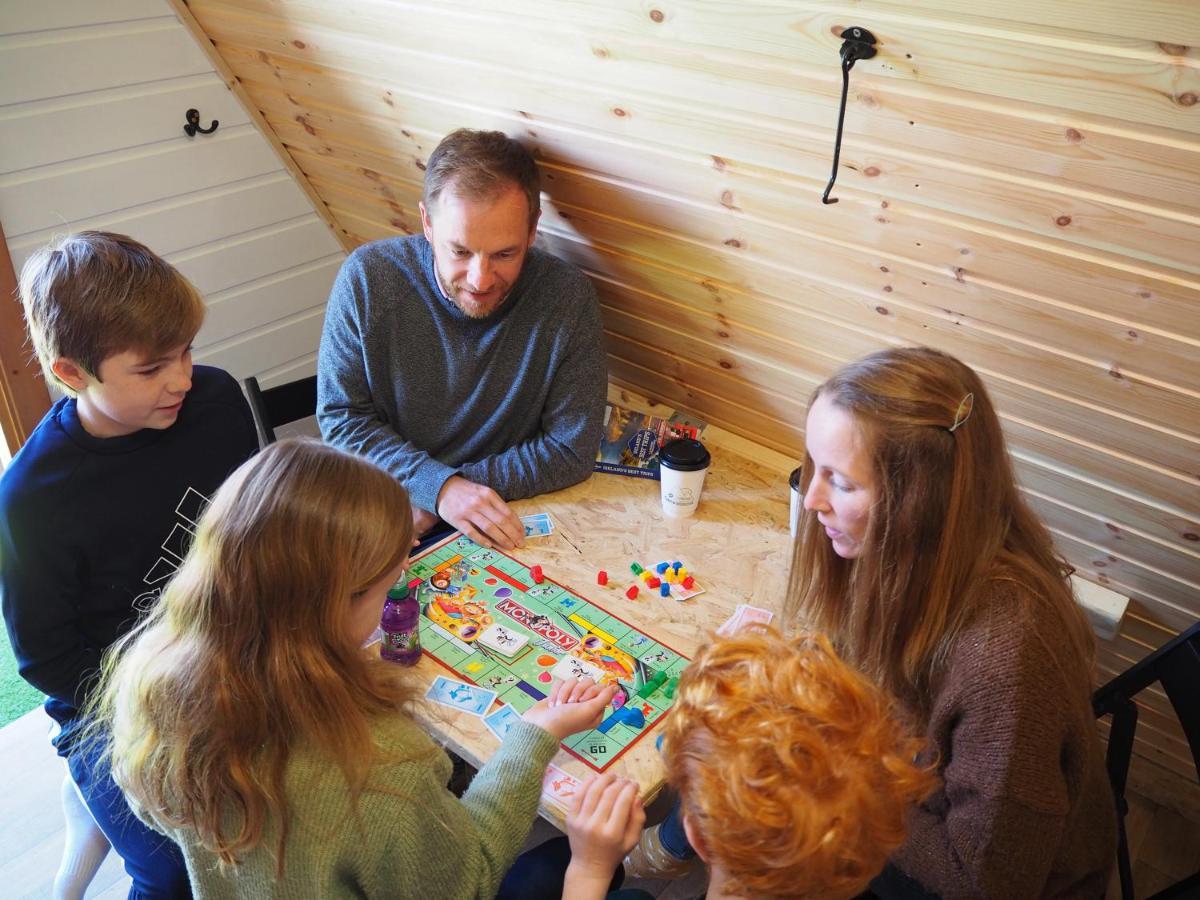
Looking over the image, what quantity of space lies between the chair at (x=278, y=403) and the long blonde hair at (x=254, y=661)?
1.03 metres

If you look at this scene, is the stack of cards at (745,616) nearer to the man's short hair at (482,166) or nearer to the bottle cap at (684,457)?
the bottle cap at (684,457)

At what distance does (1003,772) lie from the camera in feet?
4.14

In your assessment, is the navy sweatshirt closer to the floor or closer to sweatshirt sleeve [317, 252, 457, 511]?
sweatshirt sleeve [317, 252, 457, 511]

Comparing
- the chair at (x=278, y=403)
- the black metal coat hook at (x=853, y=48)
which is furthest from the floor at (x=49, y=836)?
the black metal coat hook at (x=853, y=48)

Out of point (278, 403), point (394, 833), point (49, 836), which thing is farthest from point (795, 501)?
point (49, 836)

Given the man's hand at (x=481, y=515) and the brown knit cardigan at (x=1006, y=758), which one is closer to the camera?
the brown knit cardigan at (x=1006, y=758)

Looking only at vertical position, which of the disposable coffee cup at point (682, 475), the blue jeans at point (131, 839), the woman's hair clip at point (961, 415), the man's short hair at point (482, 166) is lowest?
the blue jeans at point (131, 839)

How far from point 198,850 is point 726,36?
133 cm

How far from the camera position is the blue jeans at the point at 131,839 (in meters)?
1.56

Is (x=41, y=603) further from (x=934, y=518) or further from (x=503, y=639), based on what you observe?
(x=934, y=518)

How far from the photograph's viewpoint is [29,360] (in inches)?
88.9

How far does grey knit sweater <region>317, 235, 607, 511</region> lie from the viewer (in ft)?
6.81

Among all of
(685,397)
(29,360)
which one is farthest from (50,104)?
(685,397)

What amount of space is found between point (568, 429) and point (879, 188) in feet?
2.89
